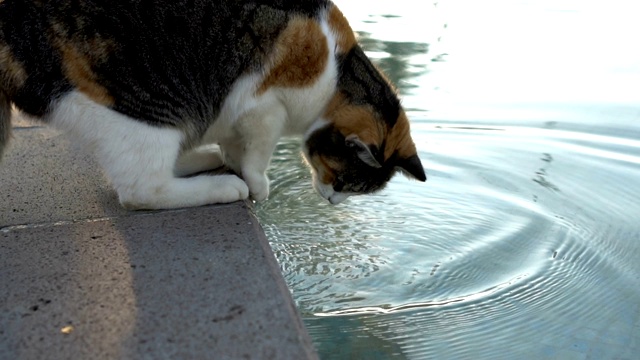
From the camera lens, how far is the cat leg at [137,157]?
2465 millimetres

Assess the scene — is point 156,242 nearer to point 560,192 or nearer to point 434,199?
point 434,199

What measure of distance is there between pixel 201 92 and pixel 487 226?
Answer: 1.29 m

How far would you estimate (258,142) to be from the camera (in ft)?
9.27

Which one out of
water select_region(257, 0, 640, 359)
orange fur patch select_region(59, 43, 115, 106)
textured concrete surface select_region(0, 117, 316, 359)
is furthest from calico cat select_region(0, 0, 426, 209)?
water select_region(257, 0, 640, 359)

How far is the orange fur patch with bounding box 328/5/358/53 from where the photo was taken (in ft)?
9.29

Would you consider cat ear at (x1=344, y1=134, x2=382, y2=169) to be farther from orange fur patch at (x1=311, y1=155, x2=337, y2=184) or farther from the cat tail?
the cat tail

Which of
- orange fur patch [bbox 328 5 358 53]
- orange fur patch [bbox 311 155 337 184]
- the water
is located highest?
orange fur patch [bbox 328 5 358 53]

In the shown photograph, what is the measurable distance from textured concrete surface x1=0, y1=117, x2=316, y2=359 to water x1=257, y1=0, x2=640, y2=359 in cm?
40

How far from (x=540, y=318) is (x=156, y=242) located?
1.23 meters

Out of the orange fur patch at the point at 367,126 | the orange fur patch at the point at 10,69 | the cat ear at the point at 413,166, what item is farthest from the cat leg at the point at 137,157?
the cat ear at the point at 413,166

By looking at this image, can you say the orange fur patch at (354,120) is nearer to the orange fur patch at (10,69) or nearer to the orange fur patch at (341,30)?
the orange fur patch at (341,30)

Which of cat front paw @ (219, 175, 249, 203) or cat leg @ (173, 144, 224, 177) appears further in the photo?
cat leg @ (173, 144, 224, 177)

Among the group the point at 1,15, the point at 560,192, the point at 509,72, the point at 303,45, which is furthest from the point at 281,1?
the point at 509,72

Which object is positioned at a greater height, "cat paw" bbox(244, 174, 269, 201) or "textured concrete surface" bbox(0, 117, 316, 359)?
"textured concrete surface" bbox(0, 117, 316, 359)
